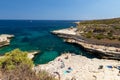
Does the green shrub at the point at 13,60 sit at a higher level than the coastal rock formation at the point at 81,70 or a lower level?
higher

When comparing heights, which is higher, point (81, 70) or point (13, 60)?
point (13, 60)

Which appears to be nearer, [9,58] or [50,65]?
[9,58]


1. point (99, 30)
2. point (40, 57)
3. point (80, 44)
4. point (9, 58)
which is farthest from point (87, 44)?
point (9, 58)

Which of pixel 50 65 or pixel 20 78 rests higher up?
pixel 20 78

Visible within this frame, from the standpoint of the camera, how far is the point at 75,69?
41.0 metres

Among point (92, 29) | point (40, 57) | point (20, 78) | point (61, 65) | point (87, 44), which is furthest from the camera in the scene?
point (92, 29)

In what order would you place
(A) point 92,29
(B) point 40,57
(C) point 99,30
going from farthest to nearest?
1. (A) point 92,29
2. (C) point 99,30
3. (B) point 40,57

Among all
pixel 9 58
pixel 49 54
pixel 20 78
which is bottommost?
pixel 49 54

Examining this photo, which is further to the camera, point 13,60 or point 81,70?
point 81,70

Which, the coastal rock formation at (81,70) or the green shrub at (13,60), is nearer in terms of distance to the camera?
the green shrub at (13,60)

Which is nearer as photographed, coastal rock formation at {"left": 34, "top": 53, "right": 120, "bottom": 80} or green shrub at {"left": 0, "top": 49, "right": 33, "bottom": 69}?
green shrub at {"left": 0, "top": 49, "right": 33, "bottom": 69}

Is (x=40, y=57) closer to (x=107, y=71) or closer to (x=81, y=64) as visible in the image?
(x=81, y=64)

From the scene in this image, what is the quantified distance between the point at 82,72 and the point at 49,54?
22.4 meters

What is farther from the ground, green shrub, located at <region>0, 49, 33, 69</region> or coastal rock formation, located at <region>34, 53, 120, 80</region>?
green shrub, located at <region>0, 49, 33, 69</region>
